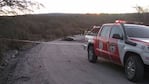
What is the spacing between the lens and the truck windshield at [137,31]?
11.5 meters

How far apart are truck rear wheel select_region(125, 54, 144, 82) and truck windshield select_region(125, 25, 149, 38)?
3.69 ft

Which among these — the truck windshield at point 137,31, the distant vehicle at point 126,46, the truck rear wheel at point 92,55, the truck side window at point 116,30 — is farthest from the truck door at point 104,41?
the truck windshield at point 137,31

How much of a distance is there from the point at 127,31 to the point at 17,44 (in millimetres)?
16461

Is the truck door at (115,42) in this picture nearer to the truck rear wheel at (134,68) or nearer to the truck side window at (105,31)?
the truck side window at (105,31)

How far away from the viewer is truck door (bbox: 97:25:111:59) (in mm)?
12725

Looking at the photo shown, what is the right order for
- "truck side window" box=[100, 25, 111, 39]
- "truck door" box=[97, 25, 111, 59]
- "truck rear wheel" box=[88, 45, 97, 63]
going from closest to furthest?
"truck door" box=[97, 25, 111, 59], "truck side window" box=[100, 25, 111, 39], "truck rear wheel" box=[88, 45, 97, 63]

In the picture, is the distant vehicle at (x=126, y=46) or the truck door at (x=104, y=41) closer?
the distant vehicle at (x=126, y=46)

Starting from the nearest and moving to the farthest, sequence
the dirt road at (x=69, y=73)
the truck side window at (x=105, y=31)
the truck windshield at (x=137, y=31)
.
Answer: the dirt road at (x=69, y=73) < the truck windshield at (x=137, y=31) < the truck side window at (x=105, y=31)

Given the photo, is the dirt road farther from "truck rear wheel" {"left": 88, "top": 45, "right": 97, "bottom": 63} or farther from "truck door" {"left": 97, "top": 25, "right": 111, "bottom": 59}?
"truck door" {"left": 97, "top": 25, "right": 111, "bottom": 59}

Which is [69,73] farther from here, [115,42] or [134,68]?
[134,68]

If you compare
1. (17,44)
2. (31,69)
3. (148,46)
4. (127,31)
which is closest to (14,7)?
(17,44)

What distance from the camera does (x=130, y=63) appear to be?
10.5m

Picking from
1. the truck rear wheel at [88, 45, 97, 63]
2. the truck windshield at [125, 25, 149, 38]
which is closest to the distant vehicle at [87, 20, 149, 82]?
the truck windshield at [125, 25, 149, 38]

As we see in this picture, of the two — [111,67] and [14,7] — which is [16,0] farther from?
[111,67]
